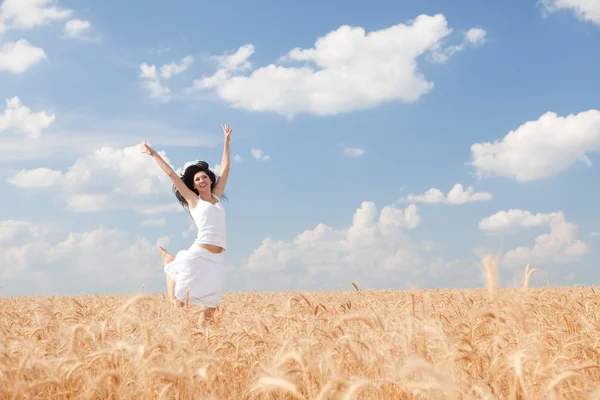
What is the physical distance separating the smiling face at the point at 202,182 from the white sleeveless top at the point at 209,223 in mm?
215

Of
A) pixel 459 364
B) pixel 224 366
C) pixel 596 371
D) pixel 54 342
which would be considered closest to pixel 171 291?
pixel 54 342

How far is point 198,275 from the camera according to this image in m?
7.85

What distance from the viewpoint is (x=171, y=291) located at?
8242mm

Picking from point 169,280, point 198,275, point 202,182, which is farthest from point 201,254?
point 202,182

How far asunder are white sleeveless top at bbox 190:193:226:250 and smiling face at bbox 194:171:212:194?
0.71 ft

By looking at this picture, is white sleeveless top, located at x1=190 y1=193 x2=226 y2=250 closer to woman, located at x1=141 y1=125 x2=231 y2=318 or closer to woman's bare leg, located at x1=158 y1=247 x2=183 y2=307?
woman, located at x1=141 y1=125 x2=231 y2=318

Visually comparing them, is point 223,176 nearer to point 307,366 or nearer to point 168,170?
point 168,170

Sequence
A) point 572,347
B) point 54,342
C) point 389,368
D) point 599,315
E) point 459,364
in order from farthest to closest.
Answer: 1. point 599,315
2. point 54,342
3. point 572,347
4. point 459,364
5. point 389,368

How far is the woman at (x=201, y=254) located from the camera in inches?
309

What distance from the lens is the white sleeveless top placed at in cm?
794

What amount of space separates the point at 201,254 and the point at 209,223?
469mm

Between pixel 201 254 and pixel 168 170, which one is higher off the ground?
pixel 168 170

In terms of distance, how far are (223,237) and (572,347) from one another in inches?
193

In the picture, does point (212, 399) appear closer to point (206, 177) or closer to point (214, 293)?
point (214, 293)
